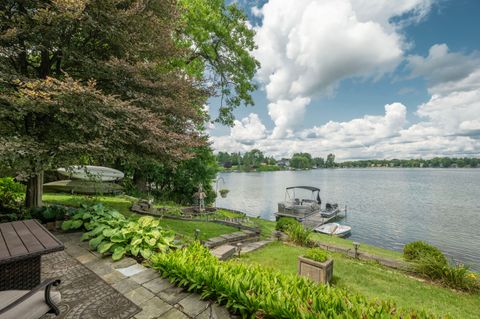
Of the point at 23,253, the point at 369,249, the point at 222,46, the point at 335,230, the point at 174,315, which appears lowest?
the point at 335,230

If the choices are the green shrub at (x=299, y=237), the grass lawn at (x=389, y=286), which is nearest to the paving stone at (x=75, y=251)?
the grass lawn at (x=389, y=286)

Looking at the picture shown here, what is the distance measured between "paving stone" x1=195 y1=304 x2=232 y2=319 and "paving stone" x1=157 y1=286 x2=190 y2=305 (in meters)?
0.46

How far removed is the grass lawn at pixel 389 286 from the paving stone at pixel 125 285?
391 centimetres

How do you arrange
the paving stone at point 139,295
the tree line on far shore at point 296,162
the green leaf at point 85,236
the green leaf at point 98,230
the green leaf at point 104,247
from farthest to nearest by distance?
the tree line on far shore at point 296,162 < the green leaf at point 85,236 < the green leaf at point 98,230 < the green leaf at point 104,247 < the paving stone at point 139,295

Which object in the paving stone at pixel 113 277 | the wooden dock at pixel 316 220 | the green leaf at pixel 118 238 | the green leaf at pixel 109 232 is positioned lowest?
Result: the wooden dock at pixel 316 220

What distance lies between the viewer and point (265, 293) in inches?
103

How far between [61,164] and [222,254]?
4.43 metres

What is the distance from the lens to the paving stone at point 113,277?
10.8ft

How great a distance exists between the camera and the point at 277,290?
8.81 feet

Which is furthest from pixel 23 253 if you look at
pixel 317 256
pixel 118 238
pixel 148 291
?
pixel 317 256

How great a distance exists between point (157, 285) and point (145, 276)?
360 millimetres

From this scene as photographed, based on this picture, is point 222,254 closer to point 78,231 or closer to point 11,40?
point 78,231

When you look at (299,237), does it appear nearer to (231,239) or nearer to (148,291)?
(231,239)

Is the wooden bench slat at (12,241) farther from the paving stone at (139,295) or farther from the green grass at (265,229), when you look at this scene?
the green grass at (265,229)
